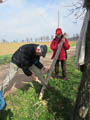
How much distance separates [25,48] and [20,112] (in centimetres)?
155

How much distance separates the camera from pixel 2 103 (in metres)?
3.27

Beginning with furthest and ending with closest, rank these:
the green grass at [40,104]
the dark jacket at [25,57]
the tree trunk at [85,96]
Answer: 1. the dark jacket at [25,57]
2. the green grass at [40,104]
3. the tree trunk at [85,96]

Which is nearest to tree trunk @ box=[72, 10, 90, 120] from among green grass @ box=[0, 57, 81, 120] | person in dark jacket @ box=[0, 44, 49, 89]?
green grass @ box=[0, 57, 81, 120]

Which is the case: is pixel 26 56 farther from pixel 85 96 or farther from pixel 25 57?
pixel 85 96

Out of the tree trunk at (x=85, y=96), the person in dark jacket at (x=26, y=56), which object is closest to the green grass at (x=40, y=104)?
the person in dark jacket at (x=26, y=56)

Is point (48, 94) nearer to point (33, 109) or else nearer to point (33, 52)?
point (33, 109)

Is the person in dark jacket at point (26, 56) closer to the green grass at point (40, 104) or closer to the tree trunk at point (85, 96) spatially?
the green grass at point (40, 104)

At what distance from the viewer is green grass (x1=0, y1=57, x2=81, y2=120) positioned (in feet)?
10.7

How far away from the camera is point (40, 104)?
3.55 m

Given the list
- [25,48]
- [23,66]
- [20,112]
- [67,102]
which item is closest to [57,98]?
[67,102]

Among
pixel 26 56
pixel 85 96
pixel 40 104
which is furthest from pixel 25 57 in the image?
pixel 85 96

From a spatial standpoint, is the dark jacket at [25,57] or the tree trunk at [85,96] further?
the dark jacket at [25,57]

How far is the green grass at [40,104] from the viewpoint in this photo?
10.7 feet

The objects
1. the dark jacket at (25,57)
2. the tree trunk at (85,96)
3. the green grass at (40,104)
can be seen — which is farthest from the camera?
the dark jacket at (25,57)
